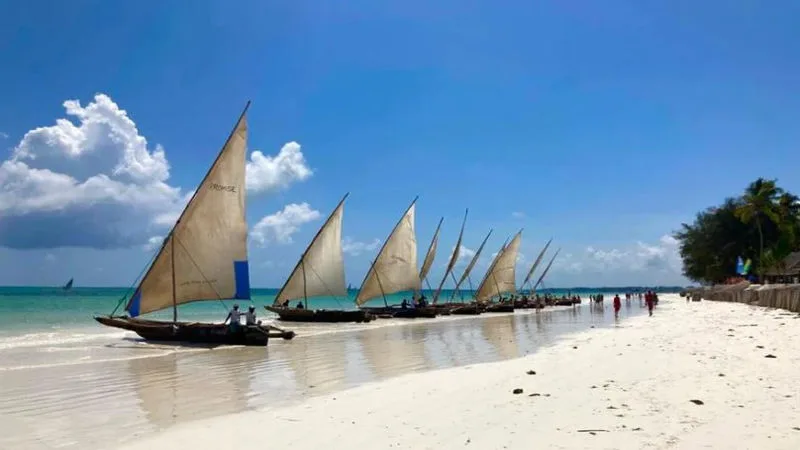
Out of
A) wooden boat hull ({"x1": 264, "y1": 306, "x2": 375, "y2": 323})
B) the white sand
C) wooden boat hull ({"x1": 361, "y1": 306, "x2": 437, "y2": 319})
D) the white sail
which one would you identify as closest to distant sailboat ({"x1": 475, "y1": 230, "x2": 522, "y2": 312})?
the white sail

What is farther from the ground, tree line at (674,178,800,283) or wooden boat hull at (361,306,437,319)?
tree line at (674,178,800,283)

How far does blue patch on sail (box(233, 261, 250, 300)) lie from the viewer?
29.9 m

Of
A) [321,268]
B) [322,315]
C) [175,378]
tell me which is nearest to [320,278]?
A: [321,268]

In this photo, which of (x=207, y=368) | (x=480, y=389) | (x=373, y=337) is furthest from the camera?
(x=373, y=337)

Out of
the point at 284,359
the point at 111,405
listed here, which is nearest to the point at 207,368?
the point at 284,359

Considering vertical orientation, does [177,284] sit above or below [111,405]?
above

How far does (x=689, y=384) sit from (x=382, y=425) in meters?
6.56

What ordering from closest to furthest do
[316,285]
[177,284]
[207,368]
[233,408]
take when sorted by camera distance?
[233,408]
[207,368]
[177,284]
[316,285]

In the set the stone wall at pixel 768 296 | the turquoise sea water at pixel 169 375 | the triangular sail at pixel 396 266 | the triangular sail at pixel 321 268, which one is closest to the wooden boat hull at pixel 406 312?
the triangular sail at pixel 396 266

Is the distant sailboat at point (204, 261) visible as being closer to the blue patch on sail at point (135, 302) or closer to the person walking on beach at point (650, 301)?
the blue patch on sail at point (135, 302)

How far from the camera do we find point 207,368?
19.4 m

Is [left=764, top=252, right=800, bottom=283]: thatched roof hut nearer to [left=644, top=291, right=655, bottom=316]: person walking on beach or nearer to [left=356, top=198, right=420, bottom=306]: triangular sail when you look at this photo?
[left=644, top=291, right=655, bottom=316]: person walking on beach

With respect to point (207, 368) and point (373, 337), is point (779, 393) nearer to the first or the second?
point (207, 368)

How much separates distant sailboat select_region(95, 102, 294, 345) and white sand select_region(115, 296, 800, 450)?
16041 millimetres
